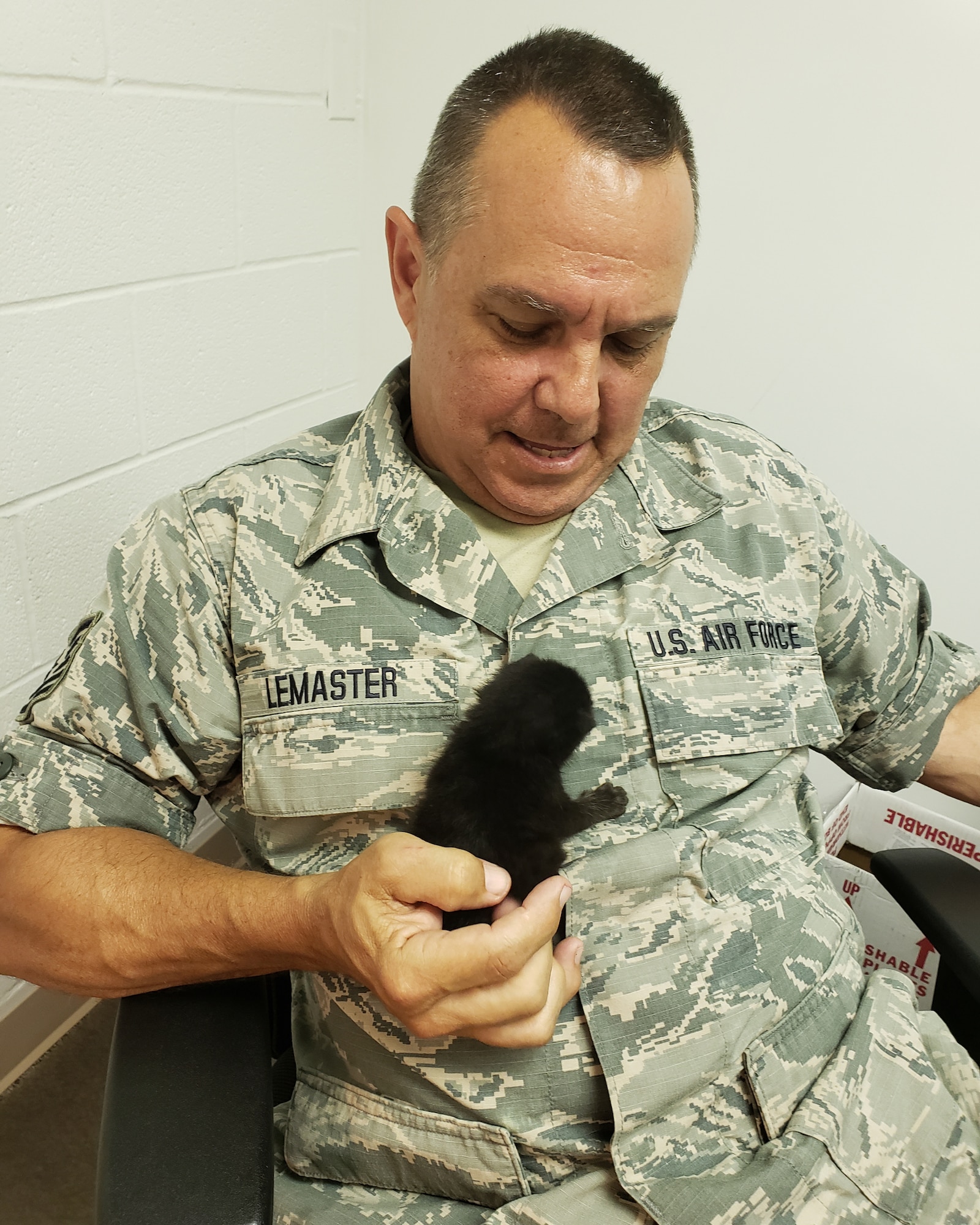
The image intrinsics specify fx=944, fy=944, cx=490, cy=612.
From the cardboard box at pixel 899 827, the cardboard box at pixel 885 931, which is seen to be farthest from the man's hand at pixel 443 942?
the cardboard box at pixel 899 827

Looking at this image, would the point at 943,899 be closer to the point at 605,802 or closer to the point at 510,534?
the point at 605,802

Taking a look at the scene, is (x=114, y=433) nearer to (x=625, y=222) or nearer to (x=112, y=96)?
(x=112, y=96)

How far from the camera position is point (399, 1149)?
42.2 inches

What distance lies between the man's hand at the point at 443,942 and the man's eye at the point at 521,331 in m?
0.59

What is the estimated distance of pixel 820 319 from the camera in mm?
1955

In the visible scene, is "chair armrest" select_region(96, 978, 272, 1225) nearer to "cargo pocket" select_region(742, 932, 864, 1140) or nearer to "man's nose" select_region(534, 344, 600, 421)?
"cargo pocket" select_region(742, 932, 864, 1140)

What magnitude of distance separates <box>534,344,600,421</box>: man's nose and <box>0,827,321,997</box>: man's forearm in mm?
617

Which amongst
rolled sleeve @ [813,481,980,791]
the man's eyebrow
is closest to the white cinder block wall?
the man's eyebrow

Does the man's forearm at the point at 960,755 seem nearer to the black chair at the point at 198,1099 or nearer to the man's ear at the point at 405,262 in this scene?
the black chair at the point at 198,1099

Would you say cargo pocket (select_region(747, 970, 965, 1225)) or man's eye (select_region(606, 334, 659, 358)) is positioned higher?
man's eye (select_region(606, 334, 659, 358))

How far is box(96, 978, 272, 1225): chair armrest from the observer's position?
2.62 ft

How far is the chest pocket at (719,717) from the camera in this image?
3.93 ft

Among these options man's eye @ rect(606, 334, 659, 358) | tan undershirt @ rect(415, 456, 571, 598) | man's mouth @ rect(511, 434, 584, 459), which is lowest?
tan undershirt @ rect(415, 456, 571, 598)

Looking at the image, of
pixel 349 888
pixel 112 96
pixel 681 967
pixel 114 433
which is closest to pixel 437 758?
pixel 349 888
